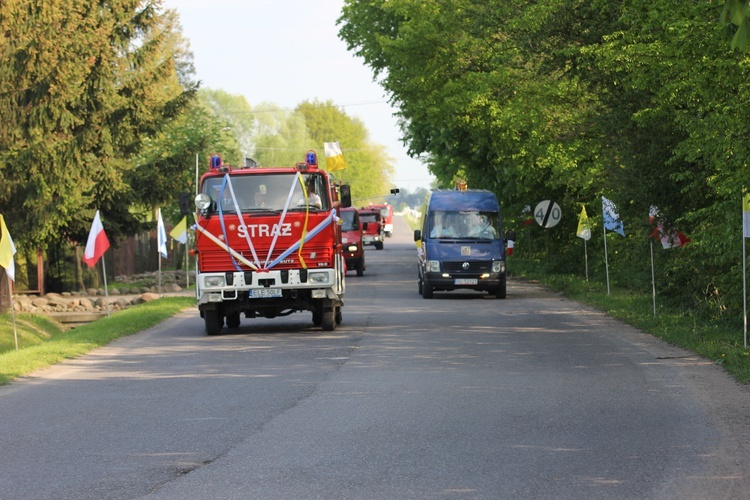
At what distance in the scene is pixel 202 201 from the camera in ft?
67.4

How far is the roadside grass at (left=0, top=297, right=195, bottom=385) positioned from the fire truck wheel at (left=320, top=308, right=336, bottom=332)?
364cm

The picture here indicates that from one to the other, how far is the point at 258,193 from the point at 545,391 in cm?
907

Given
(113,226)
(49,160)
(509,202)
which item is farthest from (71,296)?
(509,202)

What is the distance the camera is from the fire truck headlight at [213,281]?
20.7 metres

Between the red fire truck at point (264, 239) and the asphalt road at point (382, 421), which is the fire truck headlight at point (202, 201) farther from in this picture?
the asphalt road at point (382, 421)

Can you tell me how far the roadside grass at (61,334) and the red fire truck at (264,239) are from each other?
7.68 feet

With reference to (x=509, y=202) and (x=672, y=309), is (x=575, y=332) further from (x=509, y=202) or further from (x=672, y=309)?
(x=509, y=202)

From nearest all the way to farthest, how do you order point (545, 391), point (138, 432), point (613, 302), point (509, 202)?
point (138, 432)
point (545, 391)
point (613, 302)
point (509, 202)

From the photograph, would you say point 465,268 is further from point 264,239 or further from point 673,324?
point 264,239

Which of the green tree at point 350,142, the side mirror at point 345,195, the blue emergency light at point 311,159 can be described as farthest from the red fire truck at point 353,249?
the green tree at point 350,142

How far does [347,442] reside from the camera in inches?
389

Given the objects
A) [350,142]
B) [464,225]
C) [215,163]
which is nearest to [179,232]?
[464,225]

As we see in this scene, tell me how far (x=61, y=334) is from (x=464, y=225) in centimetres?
1015

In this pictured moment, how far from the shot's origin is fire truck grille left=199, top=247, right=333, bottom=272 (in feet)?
67.9
